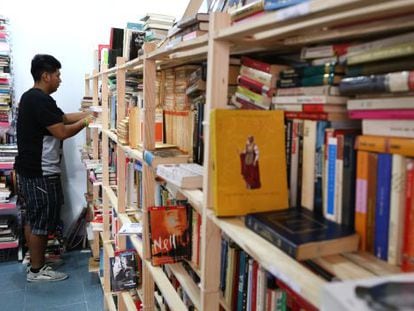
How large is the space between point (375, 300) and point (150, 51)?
1220 mm

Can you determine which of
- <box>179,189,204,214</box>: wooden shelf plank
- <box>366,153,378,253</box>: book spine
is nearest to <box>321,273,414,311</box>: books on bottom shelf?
<box>366,153,378,253</box>: book spine

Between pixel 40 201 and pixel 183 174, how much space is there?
2267 mm

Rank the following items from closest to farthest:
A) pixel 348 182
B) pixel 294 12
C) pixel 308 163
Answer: pixel 294 12 < pixel 348 182 < pixel 308 163

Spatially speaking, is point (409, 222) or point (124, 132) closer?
point (409, 222)

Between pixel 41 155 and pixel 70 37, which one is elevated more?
pixel 70 37

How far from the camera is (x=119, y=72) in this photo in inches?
81.0

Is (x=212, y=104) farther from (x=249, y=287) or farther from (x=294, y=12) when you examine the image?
(x=249, y=287)

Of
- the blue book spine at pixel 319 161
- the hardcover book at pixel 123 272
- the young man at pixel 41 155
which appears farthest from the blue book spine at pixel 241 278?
the young man at pixel 41 155

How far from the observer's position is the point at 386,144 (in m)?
0.68

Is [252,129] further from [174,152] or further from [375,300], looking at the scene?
[174,152]

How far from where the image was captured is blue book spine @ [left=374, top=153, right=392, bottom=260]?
67cm

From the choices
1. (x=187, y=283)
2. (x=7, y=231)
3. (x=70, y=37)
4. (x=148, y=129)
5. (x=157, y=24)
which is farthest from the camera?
(x=70, y=37)

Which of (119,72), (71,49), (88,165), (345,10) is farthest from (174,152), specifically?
(71,49)

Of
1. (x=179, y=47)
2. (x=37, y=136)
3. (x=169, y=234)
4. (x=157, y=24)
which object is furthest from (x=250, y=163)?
(x=37, y=136)
